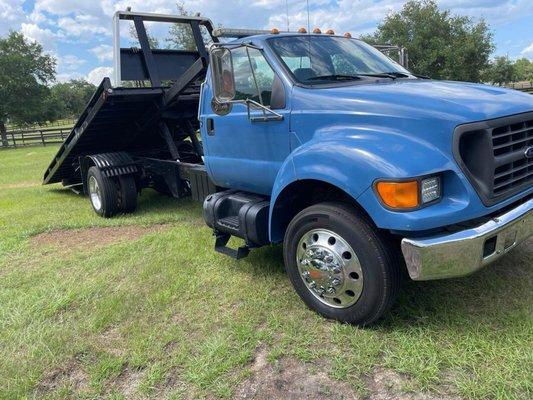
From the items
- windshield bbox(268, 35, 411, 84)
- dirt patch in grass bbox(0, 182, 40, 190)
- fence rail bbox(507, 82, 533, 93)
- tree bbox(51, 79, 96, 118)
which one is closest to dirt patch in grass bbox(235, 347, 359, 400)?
windshield bbox(268, 35, 411, 84)

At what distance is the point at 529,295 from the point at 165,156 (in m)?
6.00

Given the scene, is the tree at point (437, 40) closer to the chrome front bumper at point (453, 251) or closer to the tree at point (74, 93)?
the chrome front bumper at point (453, 251)

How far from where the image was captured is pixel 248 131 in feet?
13.8

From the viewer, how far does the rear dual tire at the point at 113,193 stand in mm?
7004

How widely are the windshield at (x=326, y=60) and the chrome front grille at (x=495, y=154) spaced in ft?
4.25

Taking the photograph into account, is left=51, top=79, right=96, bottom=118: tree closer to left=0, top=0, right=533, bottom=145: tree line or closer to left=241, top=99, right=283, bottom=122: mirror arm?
left=0, top=0, right=533, bottom=145: tree line

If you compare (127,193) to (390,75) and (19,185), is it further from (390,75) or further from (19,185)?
→ (19,185)

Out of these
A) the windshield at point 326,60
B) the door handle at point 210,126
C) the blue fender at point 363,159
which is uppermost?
the windshield at point 326,60

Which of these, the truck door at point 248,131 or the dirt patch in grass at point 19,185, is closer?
the truck door at point 248,131

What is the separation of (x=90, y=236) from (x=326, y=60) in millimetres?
3984

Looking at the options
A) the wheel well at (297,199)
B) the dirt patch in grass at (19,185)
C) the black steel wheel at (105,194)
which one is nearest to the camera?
the wheel well at (297,199)

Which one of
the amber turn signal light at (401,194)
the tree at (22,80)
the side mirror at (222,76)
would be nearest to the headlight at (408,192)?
the amber turn signal light at (401,194)

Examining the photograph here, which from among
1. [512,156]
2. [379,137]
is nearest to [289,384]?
[379,137]

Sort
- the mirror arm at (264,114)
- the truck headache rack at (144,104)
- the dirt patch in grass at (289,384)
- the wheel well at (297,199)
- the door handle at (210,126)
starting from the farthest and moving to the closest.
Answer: the truck headache rack at (144,104), the door handle at (210,126), the mirror arm at (264,114), the wheel well at (297,199), the dirt patch in grass at (289,384)
